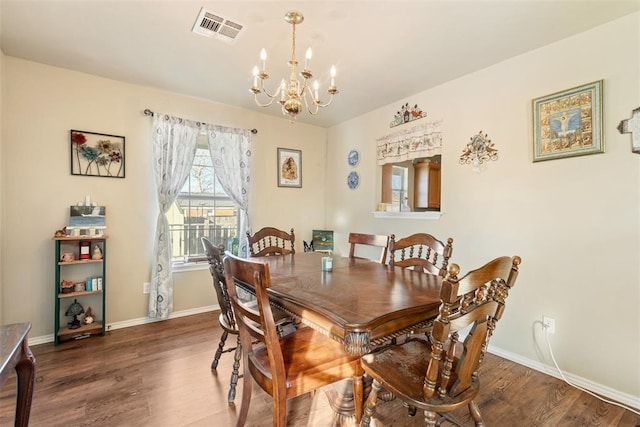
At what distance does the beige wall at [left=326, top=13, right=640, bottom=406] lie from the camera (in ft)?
6.16

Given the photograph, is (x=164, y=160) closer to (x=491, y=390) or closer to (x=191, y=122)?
(x=191, y=122)

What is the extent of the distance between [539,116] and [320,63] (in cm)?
182

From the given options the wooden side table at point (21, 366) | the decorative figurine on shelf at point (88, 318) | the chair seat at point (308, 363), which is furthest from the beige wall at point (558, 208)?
the decorative figurine on shelf at point (88, 318)

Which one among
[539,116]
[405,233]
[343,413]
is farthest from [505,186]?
[343,413]

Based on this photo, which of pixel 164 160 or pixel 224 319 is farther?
pixel 164 160

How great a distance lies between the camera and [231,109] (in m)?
3.57

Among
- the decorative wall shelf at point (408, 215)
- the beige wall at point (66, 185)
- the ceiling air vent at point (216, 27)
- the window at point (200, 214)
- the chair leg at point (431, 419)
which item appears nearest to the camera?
the chair leg at point (431, 419)

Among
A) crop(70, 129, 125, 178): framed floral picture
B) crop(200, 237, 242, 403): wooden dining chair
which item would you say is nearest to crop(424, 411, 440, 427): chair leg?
crop(200, 237, 242, 403): wooden dining chair

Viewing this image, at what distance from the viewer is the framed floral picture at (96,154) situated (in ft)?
8.91

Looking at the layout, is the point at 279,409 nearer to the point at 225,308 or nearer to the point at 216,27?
the point at 225,308

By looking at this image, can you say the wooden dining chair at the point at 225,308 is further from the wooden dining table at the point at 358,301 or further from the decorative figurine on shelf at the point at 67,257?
the decorative figurine on shelf at the point at 67,257

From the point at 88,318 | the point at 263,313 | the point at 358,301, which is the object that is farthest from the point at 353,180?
the point at 88,318

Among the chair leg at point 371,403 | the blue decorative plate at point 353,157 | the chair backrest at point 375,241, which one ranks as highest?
the blue decorative plate at point 353,157

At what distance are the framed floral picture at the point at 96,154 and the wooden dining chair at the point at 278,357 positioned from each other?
7.57 feet
